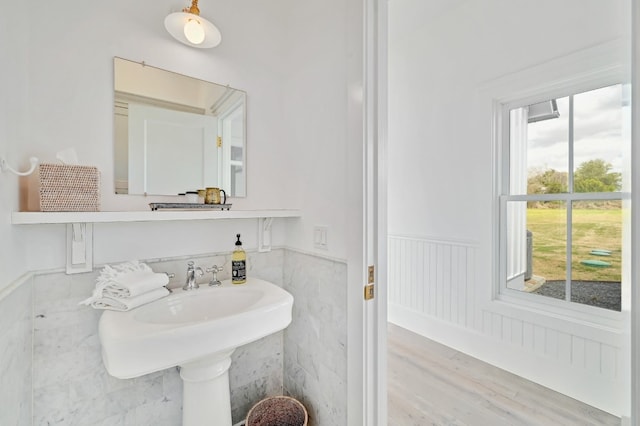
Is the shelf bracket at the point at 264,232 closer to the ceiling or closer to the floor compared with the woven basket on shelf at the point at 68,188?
closer to the floor

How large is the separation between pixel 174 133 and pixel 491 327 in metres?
2.52

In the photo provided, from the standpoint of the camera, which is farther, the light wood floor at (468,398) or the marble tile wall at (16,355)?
the light wood floor at (468,398)

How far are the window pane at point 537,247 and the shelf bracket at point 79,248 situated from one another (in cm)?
265

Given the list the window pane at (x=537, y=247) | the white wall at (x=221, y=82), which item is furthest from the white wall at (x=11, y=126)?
the window pane at (x=537, y=247)

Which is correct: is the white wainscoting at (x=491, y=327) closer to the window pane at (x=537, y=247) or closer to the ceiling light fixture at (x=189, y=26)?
the window pane at (x=537, y=247)

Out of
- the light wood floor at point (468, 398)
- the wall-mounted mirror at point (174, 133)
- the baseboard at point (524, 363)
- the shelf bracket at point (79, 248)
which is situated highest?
the wall-mounted mirror at point (174, 133)

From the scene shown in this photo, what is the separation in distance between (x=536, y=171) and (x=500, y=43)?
101 centimetres

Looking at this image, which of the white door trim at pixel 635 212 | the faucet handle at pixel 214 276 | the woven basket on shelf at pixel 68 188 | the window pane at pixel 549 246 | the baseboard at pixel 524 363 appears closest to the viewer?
the white door trim at pixel 635 212

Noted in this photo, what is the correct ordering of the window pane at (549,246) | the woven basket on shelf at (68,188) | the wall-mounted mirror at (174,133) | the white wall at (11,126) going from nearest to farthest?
the white wall at (11,126), the woven basket on shelf at (68,188), the wall-mounted mirror at (174,133), the window pane at (549,246)

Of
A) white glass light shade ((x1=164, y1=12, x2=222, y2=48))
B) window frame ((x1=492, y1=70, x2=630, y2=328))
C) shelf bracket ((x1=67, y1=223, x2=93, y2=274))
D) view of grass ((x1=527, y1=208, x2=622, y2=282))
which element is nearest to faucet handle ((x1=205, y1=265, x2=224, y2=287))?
shelf bracket ((x1=67, y1=223, x2=93, y2=274))

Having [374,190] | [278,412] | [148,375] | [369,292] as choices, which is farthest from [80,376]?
[374,190]

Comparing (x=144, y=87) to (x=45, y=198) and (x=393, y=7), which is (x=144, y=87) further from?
(x=393, y=7)

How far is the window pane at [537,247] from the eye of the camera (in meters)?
1.98

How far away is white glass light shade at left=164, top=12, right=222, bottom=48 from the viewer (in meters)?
1.22
